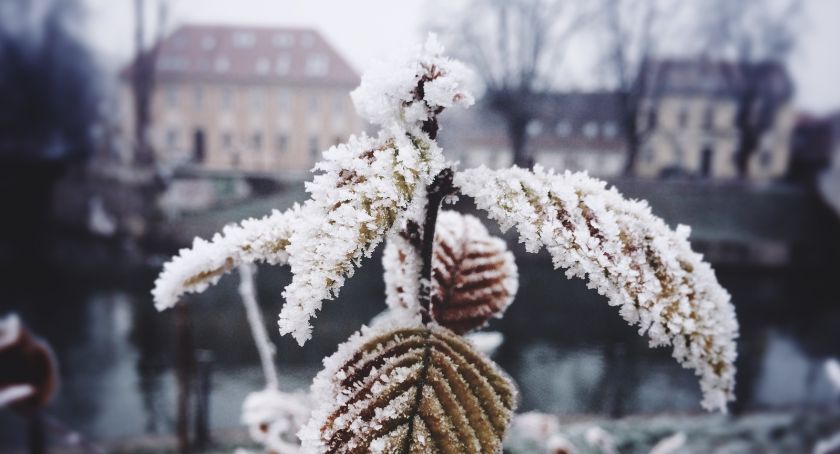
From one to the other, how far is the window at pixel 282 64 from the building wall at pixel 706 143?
2066cm

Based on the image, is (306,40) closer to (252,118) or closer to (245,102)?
(245,102)

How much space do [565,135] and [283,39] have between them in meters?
17.8

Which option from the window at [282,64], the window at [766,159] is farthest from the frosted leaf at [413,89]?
the window at [766,159]

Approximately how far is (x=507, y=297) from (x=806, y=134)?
41379 mm

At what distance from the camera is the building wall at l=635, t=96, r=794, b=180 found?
30250 millimetres

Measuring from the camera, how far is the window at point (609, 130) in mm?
30948

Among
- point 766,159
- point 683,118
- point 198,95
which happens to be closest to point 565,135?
point 683,118

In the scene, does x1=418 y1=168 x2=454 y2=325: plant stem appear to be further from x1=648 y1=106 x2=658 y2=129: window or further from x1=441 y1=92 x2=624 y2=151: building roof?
x1=648 y1=106 x2=658 y2=129: window

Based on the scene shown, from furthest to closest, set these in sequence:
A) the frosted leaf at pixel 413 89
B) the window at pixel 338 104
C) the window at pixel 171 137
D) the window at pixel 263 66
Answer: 1. the window at pixel 171 137
2. the window at pixel 263 66
3. the window at pixel 338 104
4. the frosted leaf at pixel 413 89

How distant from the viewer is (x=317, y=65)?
32531mm

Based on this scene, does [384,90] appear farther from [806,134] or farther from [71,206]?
[806,134]

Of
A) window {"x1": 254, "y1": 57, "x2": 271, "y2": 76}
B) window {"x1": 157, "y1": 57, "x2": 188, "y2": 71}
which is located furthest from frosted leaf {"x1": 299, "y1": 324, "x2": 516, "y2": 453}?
window {"x1": 157, "y1": 57, "x2": 188, "y2": 71}

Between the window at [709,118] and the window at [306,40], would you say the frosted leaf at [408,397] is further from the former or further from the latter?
the window at [709,118]

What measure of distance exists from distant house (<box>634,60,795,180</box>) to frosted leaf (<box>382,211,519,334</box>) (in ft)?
84.9
